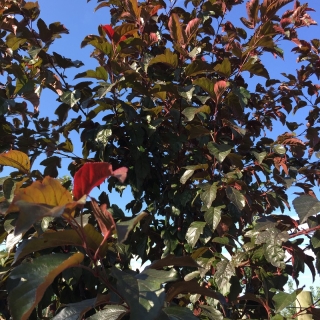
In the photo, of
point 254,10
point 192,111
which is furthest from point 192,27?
point 192,111

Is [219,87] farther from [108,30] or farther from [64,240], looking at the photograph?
[64,240]

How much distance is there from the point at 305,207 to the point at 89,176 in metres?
0.85

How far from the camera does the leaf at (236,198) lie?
1.71 meters

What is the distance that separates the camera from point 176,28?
2.09m

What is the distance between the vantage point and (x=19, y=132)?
2.17 metres

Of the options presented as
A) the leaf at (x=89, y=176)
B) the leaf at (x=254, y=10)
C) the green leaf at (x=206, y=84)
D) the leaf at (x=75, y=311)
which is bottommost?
the leaf at (x=75, y=311)

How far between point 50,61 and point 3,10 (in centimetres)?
38

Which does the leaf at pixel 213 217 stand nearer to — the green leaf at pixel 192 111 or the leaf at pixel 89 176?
the green leaf at pixel 192 111

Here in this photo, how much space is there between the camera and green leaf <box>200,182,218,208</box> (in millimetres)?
1722

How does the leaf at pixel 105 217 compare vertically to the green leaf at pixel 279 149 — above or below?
below

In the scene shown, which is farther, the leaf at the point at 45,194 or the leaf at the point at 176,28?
the leaf at the point at 176,28

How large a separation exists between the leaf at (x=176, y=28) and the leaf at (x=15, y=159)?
106cm

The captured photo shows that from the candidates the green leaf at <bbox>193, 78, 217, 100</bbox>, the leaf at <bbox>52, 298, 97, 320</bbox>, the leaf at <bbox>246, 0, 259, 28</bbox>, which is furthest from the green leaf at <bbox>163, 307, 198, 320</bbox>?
the leaf at <bbox>246, 0, 259, 28</bbox>

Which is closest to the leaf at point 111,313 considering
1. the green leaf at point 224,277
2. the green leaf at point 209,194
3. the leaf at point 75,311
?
the leaf at point 75,311
